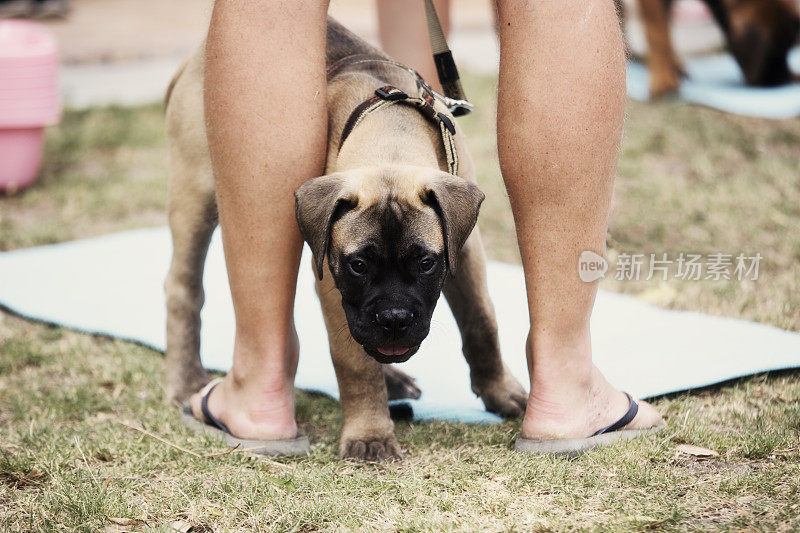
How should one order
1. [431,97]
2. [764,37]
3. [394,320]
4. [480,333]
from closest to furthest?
1. [394,320]
2. [431,97]
3. [480,333]
4. [764,37]

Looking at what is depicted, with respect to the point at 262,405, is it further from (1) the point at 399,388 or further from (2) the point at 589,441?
(2) the point at 589,441

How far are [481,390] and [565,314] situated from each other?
58 centimetres

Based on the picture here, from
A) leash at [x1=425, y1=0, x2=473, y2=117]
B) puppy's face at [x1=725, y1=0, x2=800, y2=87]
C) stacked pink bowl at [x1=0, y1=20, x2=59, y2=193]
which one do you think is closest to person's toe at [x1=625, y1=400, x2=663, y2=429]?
leash at [x1=425, y1=0, x2=473, y2=117]

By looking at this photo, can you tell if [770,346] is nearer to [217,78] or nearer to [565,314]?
[565,314]

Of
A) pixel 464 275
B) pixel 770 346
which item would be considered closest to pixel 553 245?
pixel 464 275

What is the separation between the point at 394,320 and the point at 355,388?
0.38m

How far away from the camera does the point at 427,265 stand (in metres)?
2.27

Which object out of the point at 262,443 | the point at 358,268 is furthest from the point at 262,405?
the point at 358,268

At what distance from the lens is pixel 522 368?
3.10m

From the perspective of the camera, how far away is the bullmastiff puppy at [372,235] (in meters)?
2.22

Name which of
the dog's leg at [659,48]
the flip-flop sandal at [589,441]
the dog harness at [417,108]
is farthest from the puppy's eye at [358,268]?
the dog's leg at [659,48]

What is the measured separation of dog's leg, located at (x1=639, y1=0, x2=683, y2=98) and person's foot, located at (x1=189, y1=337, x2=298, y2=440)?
15.9 feet

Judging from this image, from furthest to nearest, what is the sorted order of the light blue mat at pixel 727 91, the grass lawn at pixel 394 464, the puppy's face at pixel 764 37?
the puppy's face at pixel 764 37 → the light blue mat at pixel 727 91 → the grass lawn at pixel 394 464

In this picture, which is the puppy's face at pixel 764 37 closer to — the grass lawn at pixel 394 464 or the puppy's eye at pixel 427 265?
the grass lawn at pixel 394 464
